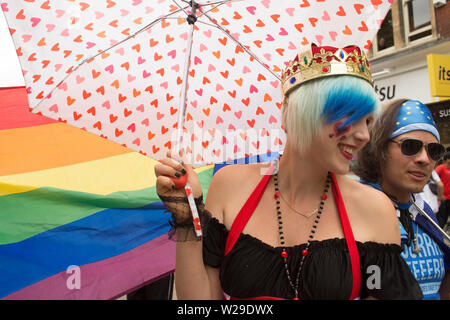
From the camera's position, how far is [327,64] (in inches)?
55.4

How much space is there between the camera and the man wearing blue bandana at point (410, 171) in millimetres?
1904

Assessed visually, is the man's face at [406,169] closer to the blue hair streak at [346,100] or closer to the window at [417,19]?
the blue hair streak at [346,100]

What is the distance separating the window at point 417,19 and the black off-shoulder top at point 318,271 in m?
13.0

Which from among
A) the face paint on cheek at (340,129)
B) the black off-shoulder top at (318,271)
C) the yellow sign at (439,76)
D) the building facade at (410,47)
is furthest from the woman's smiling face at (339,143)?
the building facade at (410,47)

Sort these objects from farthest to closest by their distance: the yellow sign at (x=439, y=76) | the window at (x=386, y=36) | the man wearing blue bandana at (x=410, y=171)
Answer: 1. the window at (x=386, y=36)
2. the yellow sign at (x=439, y=76)
3. the man wearing blue bandana at (x=410, y=171)

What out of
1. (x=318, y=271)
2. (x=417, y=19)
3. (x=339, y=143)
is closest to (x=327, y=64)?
(x=339, y=143)

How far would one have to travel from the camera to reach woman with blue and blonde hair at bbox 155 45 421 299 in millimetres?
1363

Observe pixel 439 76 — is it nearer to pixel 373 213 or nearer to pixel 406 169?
pixel 406 169

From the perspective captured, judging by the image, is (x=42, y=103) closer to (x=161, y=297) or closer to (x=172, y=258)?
(x=172, y=258)

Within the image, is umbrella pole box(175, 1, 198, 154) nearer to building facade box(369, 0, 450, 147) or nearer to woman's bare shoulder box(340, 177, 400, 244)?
woman's bare shoulder box(340, 177, 400, 244)

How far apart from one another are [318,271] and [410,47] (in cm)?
1302
